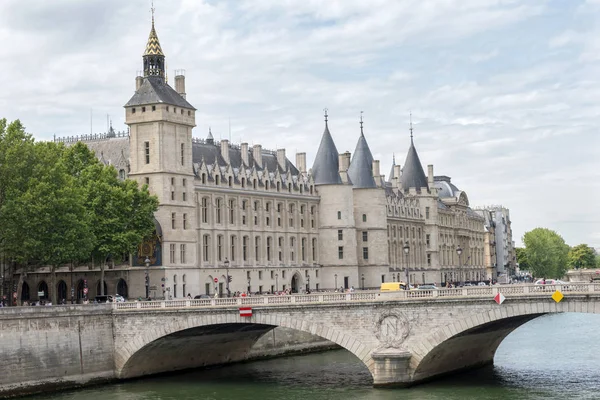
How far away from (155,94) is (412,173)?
216 feet

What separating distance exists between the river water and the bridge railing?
16.7 ft

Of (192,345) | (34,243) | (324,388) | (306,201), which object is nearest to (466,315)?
(324,388)

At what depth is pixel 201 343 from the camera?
80.1 meters

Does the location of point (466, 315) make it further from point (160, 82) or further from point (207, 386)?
point (160, 82)

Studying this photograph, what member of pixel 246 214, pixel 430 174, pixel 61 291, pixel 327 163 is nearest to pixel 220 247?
pixel 246 214

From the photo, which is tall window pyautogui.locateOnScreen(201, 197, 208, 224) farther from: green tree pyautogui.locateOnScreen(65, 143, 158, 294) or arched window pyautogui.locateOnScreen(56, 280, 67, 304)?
green tree pyautogui.locateOnScreen(65, 143, 158, 294)

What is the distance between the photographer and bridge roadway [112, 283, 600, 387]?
2525 inches

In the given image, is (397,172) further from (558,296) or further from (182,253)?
(558,296)

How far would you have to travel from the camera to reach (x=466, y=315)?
65.0 meters

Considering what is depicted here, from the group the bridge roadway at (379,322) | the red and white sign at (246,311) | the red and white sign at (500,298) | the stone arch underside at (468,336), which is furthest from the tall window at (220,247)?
the red and white sign at (500,298)

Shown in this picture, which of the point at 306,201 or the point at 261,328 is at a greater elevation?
the point at 306,201

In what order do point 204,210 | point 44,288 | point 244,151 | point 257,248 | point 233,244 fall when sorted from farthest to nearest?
point 244,151 → point 257,248 → point 233,244 → point 204,210 → point 44,288

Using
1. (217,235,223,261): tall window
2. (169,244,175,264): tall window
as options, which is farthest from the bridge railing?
(217,235,223,261): tall window

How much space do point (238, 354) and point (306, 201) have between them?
1768 inches
